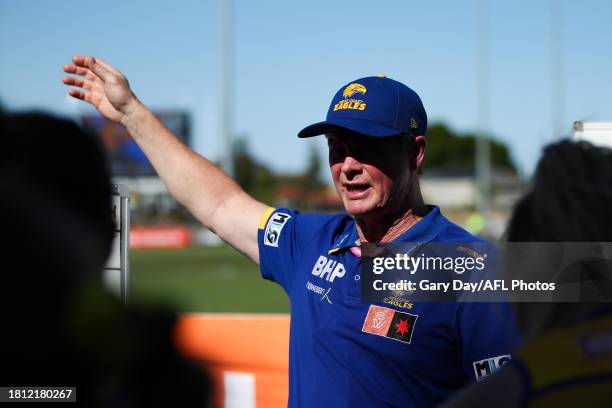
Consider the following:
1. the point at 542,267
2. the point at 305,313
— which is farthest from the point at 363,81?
the point at 542,267

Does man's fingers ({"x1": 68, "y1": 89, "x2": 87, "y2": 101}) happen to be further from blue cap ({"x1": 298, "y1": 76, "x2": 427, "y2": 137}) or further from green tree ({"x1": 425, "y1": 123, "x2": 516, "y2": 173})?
green tree ({"x1": 425, "y1": 123, "x2": 516, "y2": 173})

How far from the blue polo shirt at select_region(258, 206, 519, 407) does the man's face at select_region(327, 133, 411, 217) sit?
0.45ft

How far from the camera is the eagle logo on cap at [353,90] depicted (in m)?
2.81

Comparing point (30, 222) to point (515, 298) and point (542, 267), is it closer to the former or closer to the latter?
point (515, 298)

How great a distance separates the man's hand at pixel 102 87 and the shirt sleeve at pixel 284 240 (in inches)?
28.5

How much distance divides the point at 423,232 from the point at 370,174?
289 millimetres

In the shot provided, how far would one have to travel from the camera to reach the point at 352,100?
278cm

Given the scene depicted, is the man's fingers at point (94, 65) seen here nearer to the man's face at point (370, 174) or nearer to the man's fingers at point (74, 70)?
the man's fingers at point (74, 70)

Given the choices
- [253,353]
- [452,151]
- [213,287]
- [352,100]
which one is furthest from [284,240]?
[452,151]

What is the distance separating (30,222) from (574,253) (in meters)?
0.97

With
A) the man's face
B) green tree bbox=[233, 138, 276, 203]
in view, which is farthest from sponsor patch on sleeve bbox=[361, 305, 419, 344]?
green tree bbox=[233, 138, 276, 203]

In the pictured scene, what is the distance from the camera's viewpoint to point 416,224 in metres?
2.72

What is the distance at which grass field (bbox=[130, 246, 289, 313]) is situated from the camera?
897mm

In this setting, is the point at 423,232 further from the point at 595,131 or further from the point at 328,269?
the point at 595,131
